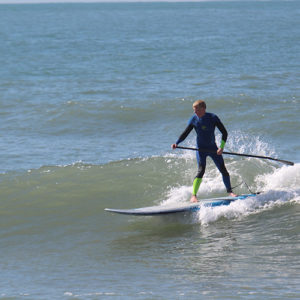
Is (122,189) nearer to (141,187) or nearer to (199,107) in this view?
(141,187)

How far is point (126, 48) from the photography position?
41.2 metres

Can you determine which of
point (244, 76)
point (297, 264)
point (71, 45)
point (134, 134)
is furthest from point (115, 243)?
point (71, 45)

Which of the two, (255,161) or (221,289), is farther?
(255,161)

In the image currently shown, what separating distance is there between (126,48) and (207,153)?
32165 mm

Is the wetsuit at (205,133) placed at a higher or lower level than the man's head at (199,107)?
lower

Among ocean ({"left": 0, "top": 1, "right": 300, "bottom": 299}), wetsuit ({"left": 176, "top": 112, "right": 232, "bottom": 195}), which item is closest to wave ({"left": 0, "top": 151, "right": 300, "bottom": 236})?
ocean ({"left": 0, "top": 1, "right": 300, "bottom": 299})

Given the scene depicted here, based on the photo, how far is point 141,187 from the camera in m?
12.3

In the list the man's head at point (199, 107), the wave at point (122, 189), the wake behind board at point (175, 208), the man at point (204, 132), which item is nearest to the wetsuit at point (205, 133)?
the man at point (204, 132)

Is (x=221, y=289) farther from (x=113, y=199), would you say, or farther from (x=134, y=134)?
(x=134, y=134)

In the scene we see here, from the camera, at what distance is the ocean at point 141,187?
780 cm

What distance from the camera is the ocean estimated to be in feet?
25.6

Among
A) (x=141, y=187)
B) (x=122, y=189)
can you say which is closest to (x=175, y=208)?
(x=141, y=187)

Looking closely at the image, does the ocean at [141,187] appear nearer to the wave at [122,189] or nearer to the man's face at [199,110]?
the wave at [122,189]

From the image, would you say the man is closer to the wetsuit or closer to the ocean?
the wetsuit
